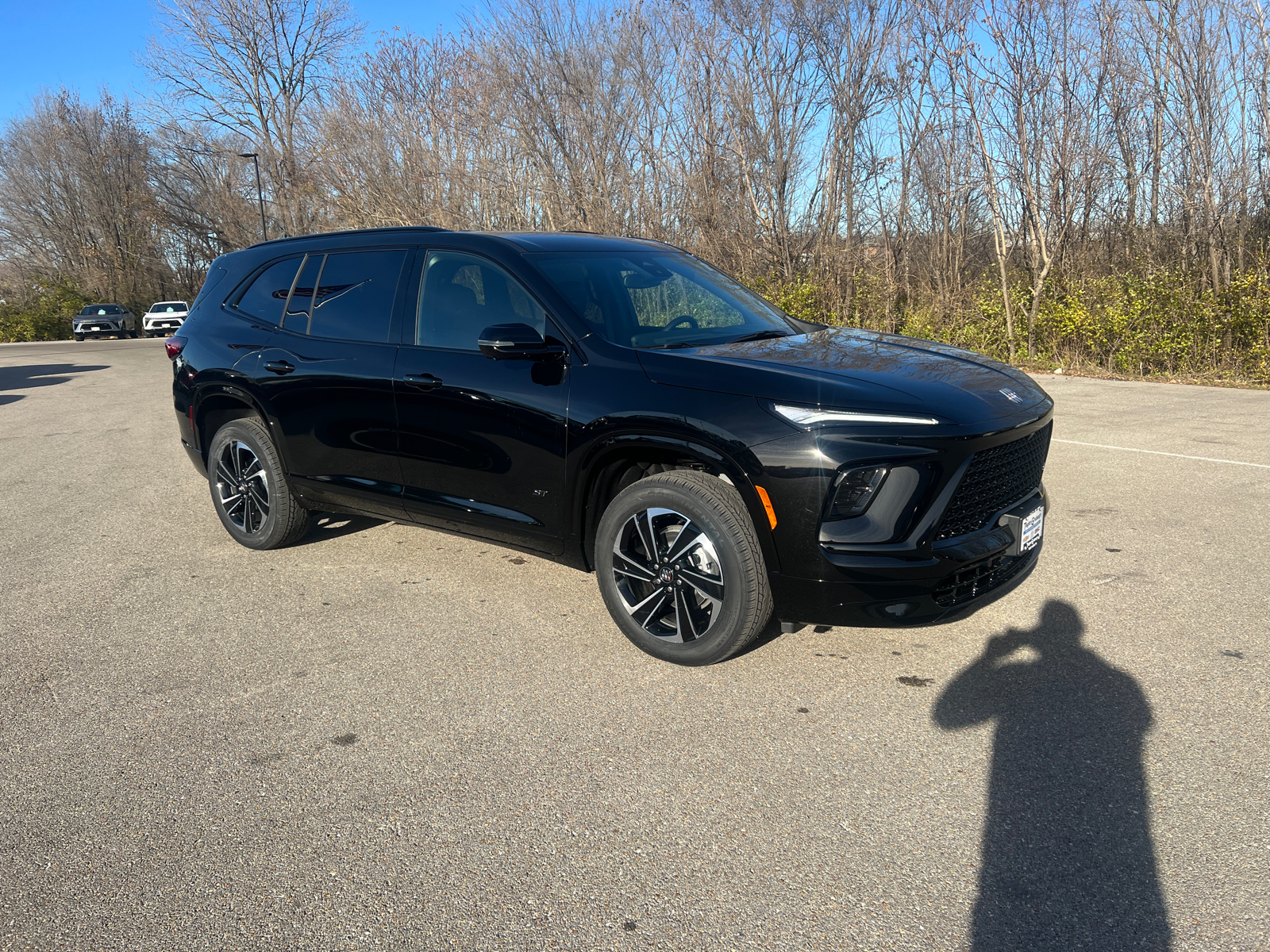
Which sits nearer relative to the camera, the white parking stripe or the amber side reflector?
the amber side reflector

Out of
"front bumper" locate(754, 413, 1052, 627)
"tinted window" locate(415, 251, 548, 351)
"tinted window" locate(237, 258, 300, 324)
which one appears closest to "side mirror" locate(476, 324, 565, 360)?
"tinted window" locate(415, 251, 548, 351)

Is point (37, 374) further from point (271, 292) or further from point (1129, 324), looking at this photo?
point (1129, 324)

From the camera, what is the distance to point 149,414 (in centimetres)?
1300

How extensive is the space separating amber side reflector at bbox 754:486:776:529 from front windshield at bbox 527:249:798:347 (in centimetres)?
97

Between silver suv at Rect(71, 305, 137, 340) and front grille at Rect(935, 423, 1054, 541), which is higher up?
silver suv at Rect(71, 305, 137, 340)

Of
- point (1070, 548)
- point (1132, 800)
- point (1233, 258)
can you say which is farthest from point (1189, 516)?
point (1233, 258)

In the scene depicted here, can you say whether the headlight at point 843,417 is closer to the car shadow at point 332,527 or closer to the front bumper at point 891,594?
the front bumper at point 891,594

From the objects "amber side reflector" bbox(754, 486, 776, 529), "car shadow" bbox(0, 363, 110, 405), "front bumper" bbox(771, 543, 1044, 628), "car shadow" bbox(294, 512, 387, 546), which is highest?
"car shadow" bbox(0, 363, 110, 405)

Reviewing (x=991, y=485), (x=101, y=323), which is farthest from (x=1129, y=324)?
(x=101, y=323)

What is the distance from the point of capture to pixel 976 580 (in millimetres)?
3559

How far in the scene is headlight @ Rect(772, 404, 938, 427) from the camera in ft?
11.0

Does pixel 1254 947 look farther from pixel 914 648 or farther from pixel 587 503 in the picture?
pixel 587 503

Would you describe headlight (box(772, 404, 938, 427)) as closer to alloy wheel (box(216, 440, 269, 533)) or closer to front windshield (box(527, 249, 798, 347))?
front windshield (box(527, 249, 798, 347))

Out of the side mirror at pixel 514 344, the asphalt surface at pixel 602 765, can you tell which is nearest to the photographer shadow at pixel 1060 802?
the asphalt surface at pixel 602 765
